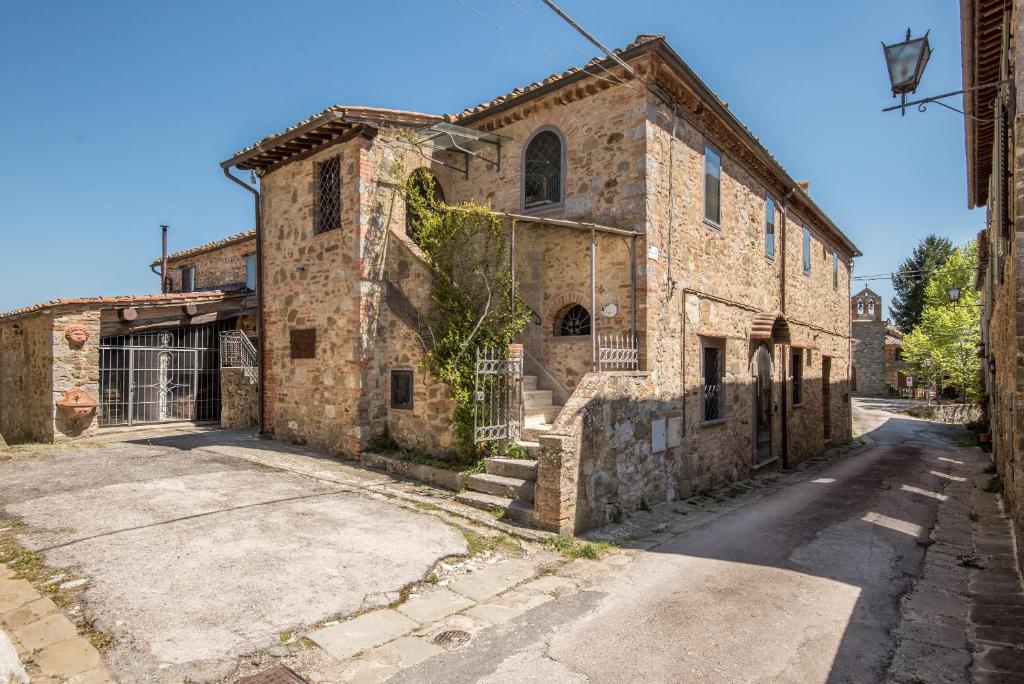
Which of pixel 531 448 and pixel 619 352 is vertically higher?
pixel 619 352

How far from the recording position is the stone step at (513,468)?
23.6ft

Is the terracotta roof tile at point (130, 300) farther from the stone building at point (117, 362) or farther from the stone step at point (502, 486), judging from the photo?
the stone step at point (502, 486)

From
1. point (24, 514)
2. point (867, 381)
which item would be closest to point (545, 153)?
point (24, 514)

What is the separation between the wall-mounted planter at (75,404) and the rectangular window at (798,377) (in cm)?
1602

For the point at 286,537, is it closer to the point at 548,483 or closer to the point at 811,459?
the point at 548,483

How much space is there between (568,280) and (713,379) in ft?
11.3

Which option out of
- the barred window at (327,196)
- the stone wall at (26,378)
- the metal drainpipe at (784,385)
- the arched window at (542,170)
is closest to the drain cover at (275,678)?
the arched window at (542,170)

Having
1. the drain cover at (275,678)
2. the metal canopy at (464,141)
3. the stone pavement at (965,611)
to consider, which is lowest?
the stone pavement at (965,611)

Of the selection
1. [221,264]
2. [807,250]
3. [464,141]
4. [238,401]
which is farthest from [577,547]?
[221,264]

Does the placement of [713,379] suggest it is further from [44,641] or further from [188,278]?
[188,278]

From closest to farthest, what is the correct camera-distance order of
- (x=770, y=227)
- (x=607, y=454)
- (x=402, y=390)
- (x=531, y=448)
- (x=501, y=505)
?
(x=501, y=505), (x=607, y=454), (x=531, y=448), (x=402, y=390), (x=770, y=227)

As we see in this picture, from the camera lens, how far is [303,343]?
34.9 feet

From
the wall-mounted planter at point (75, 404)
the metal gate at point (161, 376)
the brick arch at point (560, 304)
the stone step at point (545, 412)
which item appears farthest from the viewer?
the metal gate at point (161, 376)

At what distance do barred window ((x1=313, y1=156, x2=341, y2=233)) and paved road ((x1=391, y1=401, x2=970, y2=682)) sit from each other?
7942 mm
